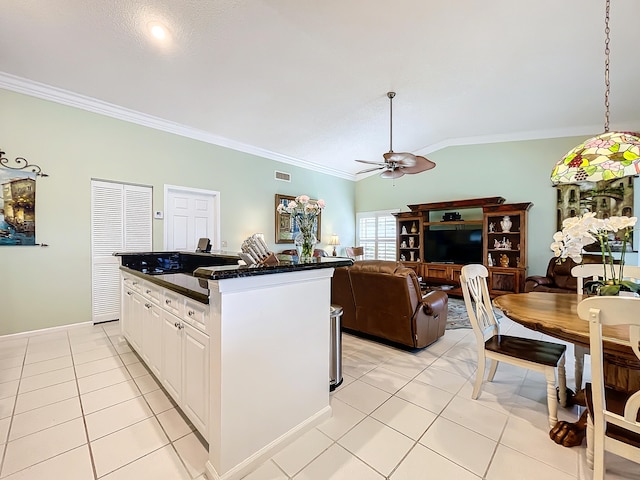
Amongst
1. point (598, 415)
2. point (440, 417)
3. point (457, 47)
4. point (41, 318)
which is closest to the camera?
point (598, 415)

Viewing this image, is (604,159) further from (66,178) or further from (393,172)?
(66,178)

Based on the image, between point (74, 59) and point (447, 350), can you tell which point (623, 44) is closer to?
point (447, 350)

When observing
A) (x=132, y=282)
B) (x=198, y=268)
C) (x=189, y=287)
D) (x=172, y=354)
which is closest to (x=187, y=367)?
(x=172, y=354)

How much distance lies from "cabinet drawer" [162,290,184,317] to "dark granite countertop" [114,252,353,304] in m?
0.05

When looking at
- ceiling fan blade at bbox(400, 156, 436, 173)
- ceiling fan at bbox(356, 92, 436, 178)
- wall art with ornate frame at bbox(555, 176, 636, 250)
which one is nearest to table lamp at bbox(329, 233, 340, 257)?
ceiling fan at bbox(356, 92, 436, 178)

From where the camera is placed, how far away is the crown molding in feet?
11.1

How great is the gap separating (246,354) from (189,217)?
4133 mm

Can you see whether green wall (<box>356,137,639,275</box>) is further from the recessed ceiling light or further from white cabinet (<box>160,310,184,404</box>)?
white cabinet (<box>160,310,184,404</box>)

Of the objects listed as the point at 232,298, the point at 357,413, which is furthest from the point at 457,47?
the point at 357,413

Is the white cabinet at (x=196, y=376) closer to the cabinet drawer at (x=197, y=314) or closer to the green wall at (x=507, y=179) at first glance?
the cabinet drawer at (x=197, y=314)

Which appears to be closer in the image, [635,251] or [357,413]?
[357,413]

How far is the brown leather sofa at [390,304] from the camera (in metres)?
2.90

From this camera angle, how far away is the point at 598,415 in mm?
1271

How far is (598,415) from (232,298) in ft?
5.93
